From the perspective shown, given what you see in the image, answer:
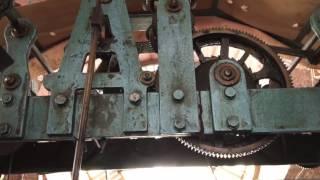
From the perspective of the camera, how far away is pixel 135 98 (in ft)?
4.70

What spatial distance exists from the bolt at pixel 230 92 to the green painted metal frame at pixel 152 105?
1 cm

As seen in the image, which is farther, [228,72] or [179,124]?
[228,72]

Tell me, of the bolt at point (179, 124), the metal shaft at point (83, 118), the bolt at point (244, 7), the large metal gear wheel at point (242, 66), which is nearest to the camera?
the metal shaft at point (83, 118)

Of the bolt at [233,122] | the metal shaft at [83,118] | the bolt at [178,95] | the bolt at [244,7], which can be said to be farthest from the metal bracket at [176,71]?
the bolt at [244,7]

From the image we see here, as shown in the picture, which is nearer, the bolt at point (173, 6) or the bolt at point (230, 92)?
the bolt at point (230, 92)

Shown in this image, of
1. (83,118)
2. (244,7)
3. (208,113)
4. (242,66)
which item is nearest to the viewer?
(83,118)

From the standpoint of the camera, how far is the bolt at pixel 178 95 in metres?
1.42

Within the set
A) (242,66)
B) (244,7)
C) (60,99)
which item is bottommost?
(60,99)

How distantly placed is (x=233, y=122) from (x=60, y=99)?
557 mm

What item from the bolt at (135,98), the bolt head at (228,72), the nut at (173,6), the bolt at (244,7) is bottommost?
the bolt at (135,98)

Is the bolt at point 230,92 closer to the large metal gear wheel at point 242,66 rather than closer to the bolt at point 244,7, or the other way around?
the large metal gear wheel at point 242,66

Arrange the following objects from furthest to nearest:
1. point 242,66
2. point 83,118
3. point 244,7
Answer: point 244,7 < point 242,66 < point 83,118

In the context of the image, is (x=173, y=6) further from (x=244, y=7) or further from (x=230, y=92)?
(x=244, y=7)

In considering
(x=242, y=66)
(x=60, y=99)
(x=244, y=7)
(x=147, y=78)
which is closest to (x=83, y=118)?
(x=60, y=99)
